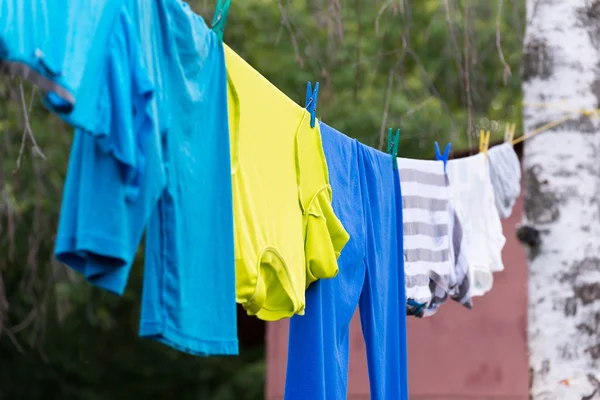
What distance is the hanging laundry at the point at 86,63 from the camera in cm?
137

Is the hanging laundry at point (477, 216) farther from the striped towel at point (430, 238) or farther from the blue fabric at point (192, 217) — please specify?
the blue fabric at point (192, 217)

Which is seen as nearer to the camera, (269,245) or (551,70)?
(269,245)

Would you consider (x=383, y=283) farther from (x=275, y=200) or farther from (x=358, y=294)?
(x=275, y=200)

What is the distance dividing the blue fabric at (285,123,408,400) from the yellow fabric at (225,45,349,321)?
0.12 m

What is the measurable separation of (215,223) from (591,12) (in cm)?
209

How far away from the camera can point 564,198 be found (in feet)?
10.8

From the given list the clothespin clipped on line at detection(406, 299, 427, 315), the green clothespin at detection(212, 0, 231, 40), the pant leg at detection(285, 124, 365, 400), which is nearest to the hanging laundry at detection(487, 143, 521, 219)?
the clothespin clipped on line at detection(406, 299, 427, 315)

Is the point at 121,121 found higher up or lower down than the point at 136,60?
lower down

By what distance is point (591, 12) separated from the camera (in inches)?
134

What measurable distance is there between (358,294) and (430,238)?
629 millimetres

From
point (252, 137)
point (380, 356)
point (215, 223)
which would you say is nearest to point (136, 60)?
point (215, 223)

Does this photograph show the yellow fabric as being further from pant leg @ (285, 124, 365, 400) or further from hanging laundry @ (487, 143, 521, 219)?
hanging laundry @ (487, 143, 521, 219)

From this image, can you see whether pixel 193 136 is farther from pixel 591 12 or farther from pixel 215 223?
pixel 591 12

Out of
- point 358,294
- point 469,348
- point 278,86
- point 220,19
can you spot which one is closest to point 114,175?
point 220,19
